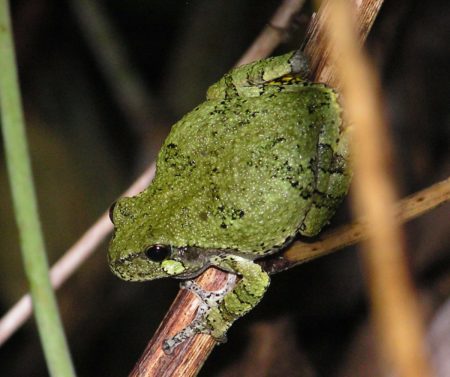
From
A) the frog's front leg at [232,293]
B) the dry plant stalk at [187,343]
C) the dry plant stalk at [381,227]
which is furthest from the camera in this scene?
the frog's front leg at [232,293]

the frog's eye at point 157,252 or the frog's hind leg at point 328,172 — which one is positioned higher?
the frog's eye at point 157,252

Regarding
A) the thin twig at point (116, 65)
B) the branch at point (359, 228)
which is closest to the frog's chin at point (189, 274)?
the branch at point (359, 228)

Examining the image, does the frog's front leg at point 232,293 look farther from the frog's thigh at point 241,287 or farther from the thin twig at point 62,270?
the thin twig at point 62,270

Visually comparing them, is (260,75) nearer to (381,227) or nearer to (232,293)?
(232,293)

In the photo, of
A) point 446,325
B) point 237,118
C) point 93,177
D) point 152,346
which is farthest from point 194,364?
point 93,177

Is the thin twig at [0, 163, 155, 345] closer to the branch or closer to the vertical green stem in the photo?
the branch

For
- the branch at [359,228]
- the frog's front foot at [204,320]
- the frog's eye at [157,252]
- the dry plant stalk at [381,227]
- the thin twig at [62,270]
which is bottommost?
the branch at [359,228]
